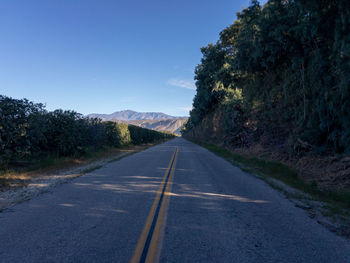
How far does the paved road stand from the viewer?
2.95 m

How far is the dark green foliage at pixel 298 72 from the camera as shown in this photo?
773cm

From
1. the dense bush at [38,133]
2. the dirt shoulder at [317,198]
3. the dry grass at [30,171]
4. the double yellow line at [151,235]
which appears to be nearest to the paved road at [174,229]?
the double yellow line at [151,235]

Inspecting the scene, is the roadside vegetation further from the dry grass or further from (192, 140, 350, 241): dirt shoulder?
the dry grass

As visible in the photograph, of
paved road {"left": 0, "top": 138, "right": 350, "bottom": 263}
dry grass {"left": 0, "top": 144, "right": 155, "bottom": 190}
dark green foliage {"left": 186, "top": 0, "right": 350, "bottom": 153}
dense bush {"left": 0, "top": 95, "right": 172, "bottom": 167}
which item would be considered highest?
dark green foliage {"left": 186, "top": 0, "right": 350, "bottom": 153}

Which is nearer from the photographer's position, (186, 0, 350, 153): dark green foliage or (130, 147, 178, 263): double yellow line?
(130, 147, 178, 263): double yellow line

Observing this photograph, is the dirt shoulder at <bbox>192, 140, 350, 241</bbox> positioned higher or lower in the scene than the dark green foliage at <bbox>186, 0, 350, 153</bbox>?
lower

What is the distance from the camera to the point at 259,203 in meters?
5.34

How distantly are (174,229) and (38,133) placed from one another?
10413mm

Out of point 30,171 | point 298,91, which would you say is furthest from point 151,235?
point 298,91

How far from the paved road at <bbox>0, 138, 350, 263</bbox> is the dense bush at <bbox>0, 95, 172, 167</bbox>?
196 inches

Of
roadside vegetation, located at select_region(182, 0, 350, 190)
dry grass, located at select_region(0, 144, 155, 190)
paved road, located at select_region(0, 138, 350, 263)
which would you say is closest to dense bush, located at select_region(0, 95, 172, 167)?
dry grass, located at select_region(0, 144, 155, 190)

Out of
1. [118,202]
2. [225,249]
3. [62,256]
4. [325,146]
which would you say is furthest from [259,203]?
[325,146]

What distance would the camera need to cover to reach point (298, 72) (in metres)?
13.1

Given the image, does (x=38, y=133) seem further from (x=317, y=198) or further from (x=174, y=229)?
(x=317, y=198)
